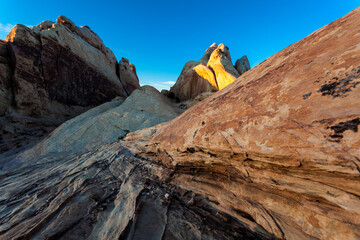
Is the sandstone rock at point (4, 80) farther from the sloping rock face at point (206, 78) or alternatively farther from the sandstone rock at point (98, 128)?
the sloping rock face at point (206, 78)

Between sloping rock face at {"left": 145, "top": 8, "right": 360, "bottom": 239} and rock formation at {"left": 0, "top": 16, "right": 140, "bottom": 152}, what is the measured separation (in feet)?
48.0

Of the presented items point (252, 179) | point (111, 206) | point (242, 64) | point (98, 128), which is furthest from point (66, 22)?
point (242, 64)

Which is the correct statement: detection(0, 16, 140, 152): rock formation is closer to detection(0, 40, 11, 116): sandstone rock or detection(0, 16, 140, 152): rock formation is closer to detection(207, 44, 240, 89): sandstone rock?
detection(0, 40, 11, 116): sandstone rock

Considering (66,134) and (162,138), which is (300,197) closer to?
(162,138)

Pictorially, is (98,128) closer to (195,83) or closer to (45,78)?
(45,78)

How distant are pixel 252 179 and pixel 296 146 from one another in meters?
1.11

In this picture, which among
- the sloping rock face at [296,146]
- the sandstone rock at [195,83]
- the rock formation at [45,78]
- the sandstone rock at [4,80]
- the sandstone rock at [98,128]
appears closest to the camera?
the sloping rock face at [296,146]

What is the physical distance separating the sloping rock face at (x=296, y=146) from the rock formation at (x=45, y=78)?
14645 mm

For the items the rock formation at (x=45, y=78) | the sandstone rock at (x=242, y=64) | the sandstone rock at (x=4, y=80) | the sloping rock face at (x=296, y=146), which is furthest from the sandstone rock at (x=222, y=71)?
the sandstone rock at (x=4, y=80)

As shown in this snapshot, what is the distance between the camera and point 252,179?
8.83ft

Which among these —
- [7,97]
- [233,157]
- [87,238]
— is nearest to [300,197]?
[233,157]

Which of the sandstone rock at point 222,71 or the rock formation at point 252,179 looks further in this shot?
the sandstone rock at point 222,71

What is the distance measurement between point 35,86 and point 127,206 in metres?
14.9

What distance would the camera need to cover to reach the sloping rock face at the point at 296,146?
1720mm
